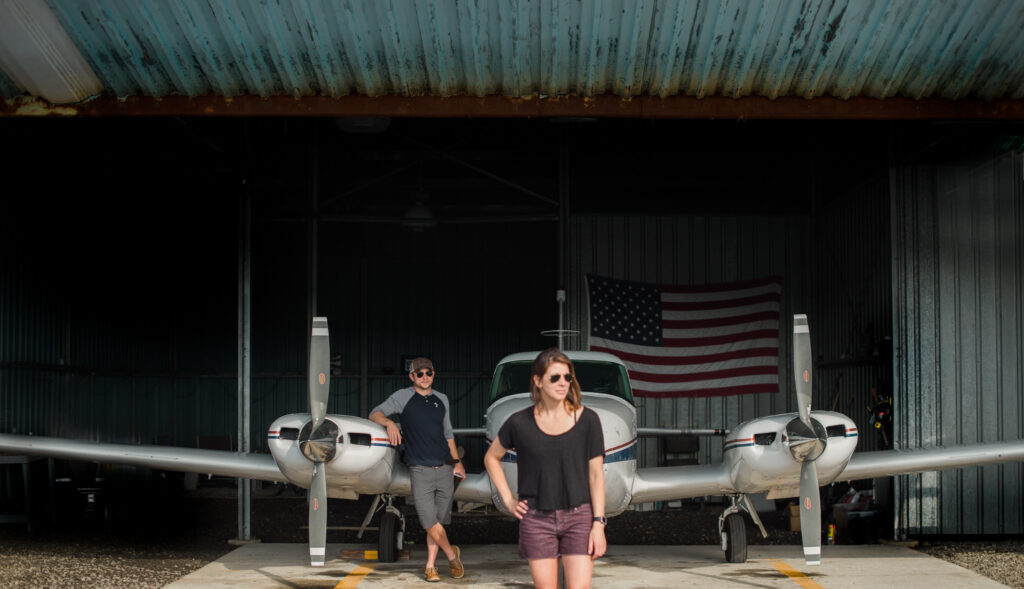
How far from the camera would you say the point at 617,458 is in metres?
8.27

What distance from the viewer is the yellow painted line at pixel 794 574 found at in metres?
8.29

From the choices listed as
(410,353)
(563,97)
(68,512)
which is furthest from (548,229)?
(563,97)

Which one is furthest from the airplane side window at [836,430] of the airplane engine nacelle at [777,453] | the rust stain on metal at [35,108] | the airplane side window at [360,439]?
the rust stain on metal at [35,108]

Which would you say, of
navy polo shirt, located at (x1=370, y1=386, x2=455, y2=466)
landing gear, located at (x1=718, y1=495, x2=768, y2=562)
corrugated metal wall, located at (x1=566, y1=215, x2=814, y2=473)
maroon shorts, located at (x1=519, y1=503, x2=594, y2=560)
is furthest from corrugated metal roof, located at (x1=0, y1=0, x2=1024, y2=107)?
corrugated metal wall, located at (x1=566, y1=215, x2=814, y2=473)

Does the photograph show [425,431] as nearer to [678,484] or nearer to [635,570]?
[678,484]

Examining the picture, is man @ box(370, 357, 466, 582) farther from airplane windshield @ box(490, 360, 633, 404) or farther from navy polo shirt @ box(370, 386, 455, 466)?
airplane windshield @ box(490, 360, 633, 404)

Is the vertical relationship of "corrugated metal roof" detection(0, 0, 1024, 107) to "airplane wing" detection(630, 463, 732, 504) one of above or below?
above

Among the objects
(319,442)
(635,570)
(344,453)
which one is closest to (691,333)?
(635,570)

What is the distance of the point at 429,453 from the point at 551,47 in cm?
375

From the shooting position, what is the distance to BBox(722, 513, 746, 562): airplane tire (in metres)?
9.70

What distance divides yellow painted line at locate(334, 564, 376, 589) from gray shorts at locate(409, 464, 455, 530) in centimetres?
85

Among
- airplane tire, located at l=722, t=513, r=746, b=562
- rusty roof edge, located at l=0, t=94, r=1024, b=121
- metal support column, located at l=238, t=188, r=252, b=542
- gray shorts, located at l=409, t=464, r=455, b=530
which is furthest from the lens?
metal support column, located at l=238, t=188, r=252, b=542

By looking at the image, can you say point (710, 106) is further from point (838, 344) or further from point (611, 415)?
point (838, 344)

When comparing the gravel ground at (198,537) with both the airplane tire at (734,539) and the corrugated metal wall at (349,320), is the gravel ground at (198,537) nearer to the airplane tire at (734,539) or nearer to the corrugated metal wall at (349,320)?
the airplane tire at (734,539)
